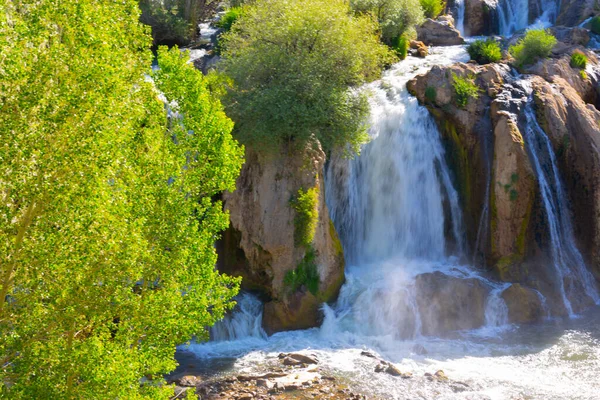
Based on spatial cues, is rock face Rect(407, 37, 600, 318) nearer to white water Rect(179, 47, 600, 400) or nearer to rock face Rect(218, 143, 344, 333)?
white water Rect(179, 47, 600, 400)

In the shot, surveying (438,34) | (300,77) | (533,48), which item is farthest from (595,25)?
(300,77)

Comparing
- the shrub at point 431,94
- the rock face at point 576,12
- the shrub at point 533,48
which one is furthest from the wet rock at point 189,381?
the rock face at point 576,12

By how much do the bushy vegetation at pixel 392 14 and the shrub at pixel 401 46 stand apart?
0.36 m

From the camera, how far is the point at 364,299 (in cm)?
2150

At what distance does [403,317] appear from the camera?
21.1 metres

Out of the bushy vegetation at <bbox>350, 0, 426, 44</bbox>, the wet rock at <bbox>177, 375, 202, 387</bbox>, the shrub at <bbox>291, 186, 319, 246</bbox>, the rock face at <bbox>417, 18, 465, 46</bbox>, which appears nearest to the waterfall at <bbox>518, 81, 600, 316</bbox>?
the shrub at <bbox>291, 186, 319, 246</bbox>

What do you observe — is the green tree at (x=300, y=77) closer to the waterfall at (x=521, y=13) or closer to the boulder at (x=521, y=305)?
the boulder at (x=521, y=305)

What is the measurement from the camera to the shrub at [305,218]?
2155 centimetres

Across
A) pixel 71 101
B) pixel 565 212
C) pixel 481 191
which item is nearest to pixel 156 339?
pixel 71 101

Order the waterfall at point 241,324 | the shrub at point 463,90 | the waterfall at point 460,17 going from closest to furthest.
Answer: the waterfall at point 241,324 < the shrub at point 463,90 < the waterfall at point 460,17

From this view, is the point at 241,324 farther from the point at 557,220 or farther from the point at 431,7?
the point at 431,7

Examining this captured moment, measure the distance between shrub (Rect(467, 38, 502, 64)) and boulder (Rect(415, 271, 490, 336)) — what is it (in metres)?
12.7

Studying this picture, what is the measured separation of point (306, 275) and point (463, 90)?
10.1 meters

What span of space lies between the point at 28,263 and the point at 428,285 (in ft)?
50.7
